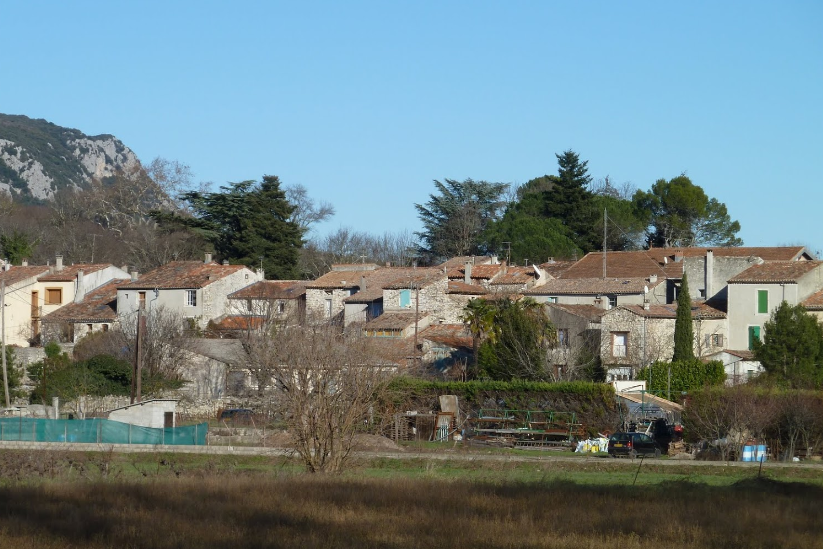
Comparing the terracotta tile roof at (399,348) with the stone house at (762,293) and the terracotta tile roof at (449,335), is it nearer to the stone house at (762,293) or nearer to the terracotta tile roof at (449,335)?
the terracotta tile roof at (449,335)

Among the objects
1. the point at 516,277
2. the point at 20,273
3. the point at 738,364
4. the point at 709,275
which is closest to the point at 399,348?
the point at 516,277

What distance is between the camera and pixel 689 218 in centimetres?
7994

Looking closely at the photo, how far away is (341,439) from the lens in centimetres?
2394

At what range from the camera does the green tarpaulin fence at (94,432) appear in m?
34.6

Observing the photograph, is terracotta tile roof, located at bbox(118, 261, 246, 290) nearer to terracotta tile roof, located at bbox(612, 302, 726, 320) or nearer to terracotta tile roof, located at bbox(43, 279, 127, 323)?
terracotta tile roof, located at bbox(43, 279, 127, 323)

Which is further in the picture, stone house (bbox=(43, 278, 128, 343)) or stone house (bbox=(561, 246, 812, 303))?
stone house (bbox=(43, 278, 128, 343))

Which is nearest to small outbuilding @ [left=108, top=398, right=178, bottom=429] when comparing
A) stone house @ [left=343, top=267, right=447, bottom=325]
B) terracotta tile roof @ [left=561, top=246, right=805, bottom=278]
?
stone house @ [left=343, top=267, right=447, bottom=325]

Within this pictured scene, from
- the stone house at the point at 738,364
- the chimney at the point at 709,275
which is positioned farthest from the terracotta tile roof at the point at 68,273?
the stone house at the point at 738,364

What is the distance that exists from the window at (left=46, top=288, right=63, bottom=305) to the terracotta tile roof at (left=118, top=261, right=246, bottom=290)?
4.88m

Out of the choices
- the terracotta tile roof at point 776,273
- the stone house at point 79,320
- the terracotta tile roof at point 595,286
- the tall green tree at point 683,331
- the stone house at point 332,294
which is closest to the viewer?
the tall green tree at point 683,331

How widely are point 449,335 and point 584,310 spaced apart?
22.1 feet

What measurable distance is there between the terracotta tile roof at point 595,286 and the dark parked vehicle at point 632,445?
65.7ft

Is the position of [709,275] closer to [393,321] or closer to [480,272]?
[480,272]

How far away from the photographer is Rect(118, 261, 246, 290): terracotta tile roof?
5881 cm
